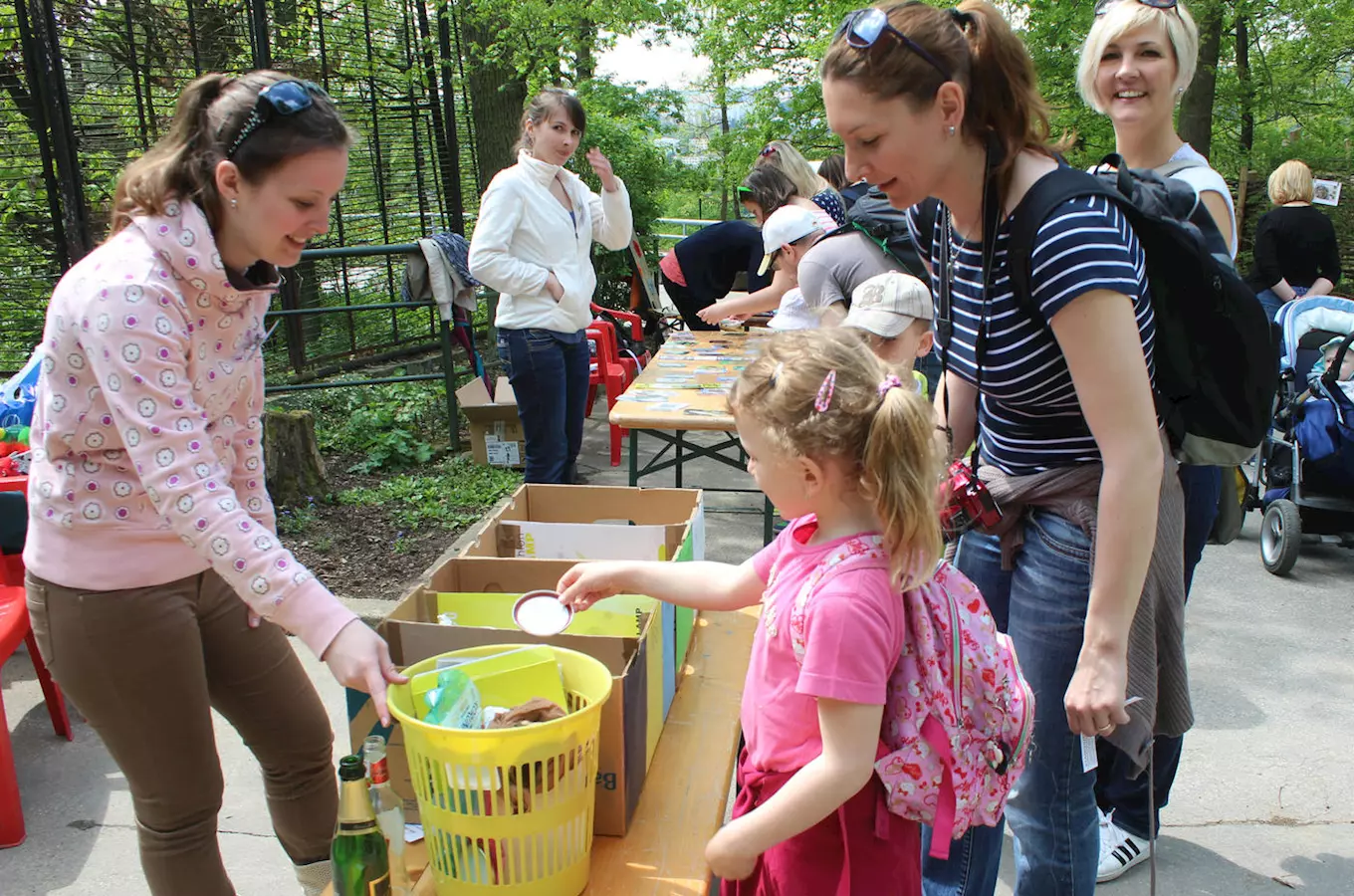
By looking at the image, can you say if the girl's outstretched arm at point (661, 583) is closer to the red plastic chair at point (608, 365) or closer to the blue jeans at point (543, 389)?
the blue jeans at point (543, 389)

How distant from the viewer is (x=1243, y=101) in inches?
460

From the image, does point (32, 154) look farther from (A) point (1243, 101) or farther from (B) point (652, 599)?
(A) point (1243, 101)

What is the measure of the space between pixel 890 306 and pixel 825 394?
63.0 inches

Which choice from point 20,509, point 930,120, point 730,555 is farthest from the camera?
point 730,555

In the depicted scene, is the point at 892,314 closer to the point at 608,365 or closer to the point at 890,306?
the point at 890,306

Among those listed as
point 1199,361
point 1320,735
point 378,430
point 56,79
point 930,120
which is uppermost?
point 56,79

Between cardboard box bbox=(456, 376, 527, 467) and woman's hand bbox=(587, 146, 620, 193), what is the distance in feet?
4.79

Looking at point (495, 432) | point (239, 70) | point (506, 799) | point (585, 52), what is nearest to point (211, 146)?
point (506, 799)

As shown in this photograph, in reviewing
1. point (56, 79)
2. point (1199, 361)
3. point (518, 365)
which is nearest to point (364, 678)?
point (1199, 361)

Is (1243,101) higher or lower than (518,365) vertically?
higher

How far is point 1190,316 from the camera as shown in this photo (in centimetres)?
152

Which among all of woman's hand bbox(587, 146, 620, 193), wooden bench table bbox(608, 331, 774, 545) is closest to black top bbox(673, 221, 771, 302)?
wooden bench table bbox(608, 331, 774, 545)

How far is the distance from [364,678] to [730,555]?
351 centimetres

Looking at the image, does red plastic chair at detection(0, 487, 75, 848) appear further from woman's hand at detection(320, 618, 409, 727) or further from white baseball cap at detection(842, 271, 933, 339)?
white baseball cap at detection(842, 271, 933, 339)
